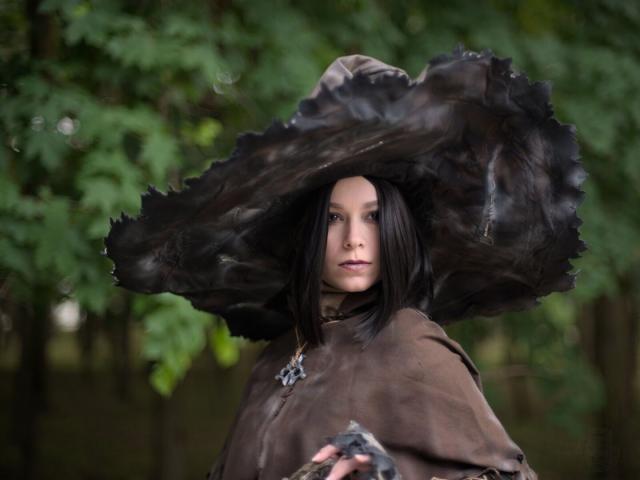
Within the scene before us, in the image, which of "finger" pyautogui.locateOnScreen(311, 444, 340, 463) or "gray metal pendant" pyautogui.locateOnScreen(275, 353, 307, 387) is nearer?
"finger" pyautogui.locateOnScreen(311, 444, 340, 463)

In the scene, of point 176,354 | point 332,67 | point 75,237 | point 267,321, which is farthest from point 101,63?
point 332,67

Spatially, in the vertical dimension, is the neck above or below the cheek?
below

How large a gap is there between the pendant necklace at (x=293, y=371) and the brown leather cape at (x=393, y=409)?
0.01 metres

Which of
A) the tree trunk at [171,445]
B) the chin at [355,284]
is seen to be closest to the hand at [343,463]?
the chin at [355,284]

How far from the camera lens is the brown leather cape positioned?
1897 millimetres

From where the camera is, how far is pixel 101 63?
4395 mm

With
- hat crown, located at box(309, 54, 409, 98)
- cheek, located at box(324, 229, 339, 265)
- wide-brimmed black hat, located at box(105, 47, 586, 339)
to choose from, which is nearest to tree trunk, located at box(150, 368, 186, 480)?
wide-brimmed black hat, located at box(105, 47, 586, 339)

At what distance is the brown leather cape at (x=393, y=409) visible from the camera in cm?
190

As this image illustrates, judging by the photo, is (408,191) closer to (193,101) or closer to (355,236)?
(355,236)

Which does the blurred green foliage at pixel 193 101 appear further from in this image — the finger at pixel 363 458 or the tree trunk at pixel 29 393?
the tree trunk at pixel 29 393

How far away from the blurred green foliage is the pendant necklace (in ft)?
5.00

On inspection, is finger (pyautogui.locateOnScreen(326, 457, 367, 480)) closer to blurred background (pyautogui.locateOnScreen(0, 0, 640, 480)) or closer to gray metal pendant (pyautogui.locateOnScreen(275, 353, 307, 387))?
gray metal pendant (pyautogui.locateOnScreen(275, 353, 307, 387))

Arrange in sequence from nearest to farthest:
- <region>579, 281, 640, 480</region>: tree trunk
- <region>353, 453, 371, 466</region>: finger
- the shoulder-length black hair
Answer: <region>353, 453, 371, 466</region>: finger → the shoulder-length black hair → <region>579, 281, 640, 480</region>: tree trunk

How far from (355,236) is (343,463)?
1.90ft
